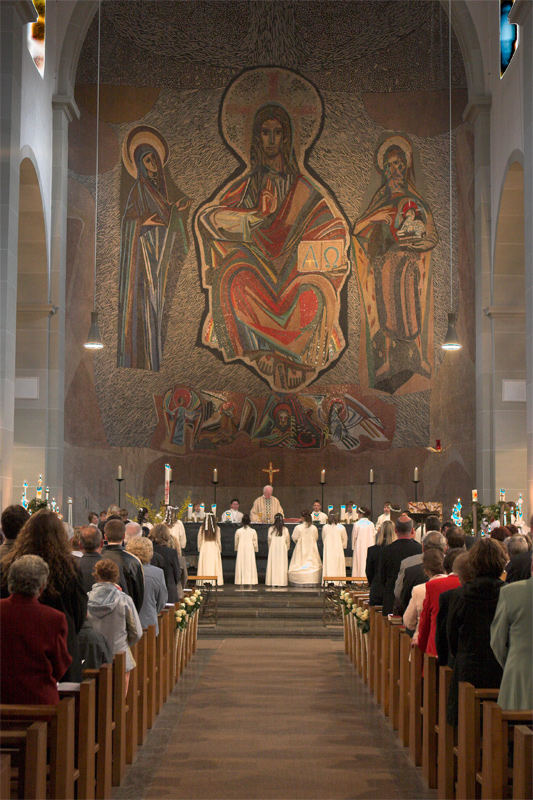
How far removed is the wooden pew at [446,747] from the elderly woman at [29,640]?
229 cm

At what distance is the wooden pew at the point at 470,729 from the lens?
5129mm

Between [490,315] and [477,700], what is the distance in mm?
16031

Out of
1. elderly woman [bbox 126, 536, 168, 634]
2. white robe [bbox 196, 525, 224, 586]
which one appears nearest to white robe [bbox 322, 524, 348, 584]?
white robe [bbox 196, 525, 224, 586]

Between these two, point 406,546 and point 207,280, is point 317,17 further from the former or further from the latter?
point 406,546

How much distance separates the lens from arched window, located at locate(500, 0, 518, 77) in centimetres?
1959

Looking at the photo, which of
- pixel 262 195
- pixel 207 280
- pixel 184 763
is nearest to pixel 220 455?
pixel 207 280

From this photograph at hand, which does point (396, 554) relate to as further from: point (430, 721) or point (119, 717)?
point (119, 717)

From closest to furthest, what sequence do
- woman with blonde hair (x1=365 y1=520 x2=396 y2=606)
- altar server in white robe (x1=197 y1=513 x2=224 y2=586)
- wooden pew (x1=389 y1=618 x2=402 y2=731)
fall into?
wooden pew (x1=389 y1=618 x2=402 y2=731)
woman with blonde hair (x1=365 y1=520 x2=396 y2=606)
altar server in white robe (x1=197 y1=513 x2=224 y2=586)

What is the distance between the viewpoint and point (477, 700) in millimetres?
5145

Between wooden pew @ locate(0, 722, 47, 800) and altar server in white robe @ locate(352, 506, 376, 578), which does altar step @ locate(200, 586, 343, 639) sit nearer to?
altar server in white robe @ locate(352, 506, 376, 578)

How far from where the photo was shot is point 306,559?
17.7m

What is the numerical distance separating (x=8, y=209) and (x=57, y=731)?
1100cm

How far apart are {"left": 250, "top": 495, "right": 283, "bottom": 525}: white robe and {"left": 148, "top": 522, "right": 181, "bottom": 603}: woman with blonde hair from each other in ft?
35.3

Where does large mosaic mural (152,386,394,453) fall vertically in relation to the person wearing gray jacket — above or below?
above
